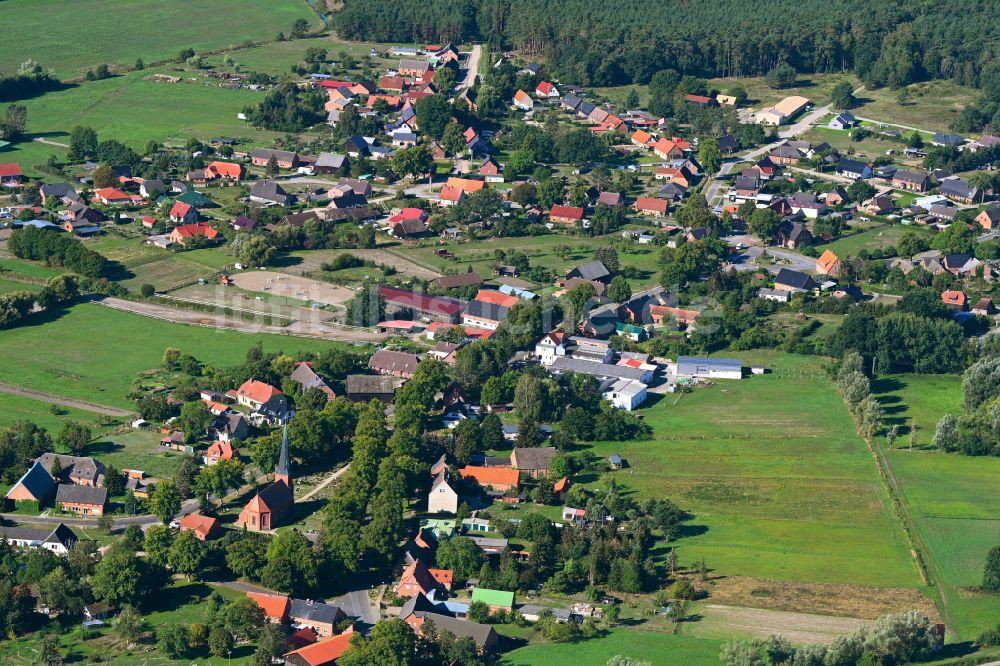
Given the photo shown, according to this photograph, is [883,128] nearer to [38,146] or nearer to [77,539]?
[38,146]

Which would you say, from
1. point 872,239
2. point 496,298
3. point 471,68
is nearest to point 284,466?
point 496,298

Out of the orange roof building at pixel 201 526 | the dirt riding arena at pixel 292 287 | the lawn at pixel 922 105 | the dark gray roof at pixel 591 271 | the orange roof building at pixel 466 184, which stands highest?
the lawn at pixel 922 105

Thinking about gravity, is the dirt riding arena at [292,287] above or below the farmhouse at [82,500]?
above

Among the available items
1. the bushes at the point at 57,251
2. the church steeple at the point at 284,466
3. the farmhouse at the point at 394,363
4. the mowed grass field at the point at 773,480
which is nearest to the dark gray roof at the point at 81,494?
the church steeple at the point at 284,466

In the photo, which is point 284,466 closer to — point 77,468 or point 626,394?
point 77,468

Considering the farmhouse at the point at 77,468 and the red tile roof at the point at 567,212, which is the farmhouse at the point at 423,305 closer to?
the red tile roof at the point at 567,212

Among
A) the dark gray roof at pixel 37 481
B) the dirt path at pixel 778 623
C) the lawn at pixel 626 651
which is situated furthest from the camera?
the dark gray roof at pixel 37 481
